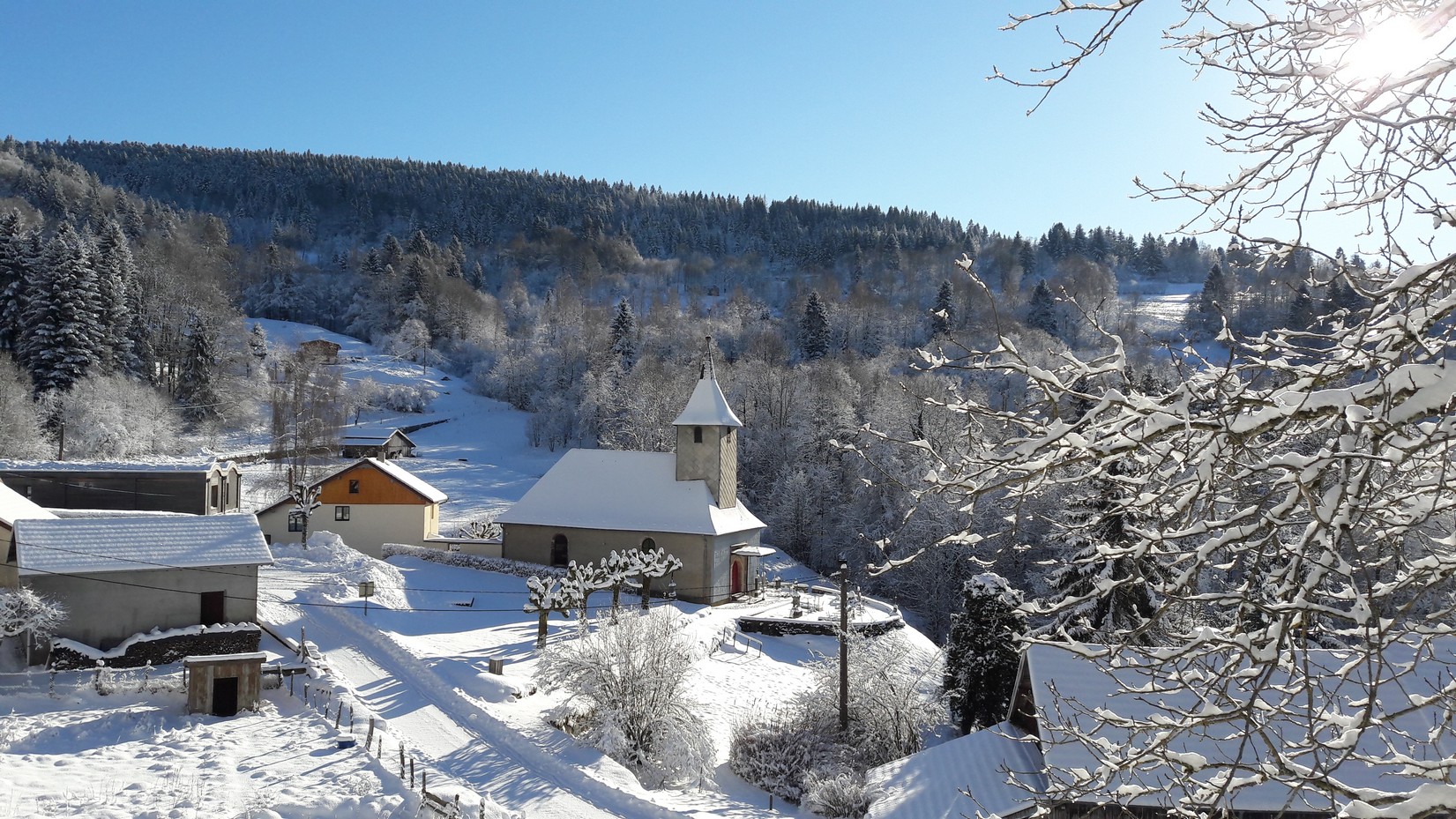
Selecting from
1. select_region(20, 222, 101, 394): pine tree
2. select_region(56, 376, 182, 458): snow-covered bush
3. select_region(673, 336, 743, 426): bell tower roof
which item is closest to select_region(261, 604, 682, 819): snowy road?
select_region(673, 336, 743, 426): bell tower roof

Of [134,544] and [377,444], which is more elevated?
[377,444]

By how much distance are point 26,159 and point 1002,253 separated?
12572 centimetres

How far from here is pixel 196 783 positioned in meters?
13.4

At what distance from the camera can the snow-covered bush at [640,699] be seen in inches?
724

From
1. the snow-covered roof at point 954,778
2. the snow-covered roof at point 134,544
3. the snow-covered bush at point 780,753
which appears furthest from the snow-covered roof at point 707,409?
the snow-covered roof at point 954,778

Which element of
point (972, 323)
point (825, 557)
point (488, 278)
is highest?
→ point (488, 278)

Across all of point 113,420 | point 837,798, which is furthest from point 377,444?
point 837,798

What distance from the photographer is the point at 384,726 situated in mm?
17000

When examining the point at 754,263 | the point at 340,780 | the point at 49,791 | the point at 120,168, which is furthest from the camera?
the point at 120,168

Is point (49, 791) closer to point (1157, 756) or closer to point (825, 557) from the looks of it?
point (1157, 756)

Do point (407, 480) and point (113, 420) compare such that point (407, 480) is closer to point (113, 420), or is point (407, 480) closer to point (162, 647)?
point (162, 647)

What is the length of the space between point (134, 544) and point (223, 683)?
642cm

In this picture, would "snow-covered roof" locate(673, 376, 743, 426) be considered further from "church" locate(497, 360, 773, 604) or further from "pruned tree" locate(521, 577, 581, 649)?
"pruned tree" locate(521, 577, 581, 649)

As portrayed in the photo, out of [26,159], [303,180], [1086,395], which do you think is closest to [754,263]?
[303,180]
